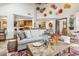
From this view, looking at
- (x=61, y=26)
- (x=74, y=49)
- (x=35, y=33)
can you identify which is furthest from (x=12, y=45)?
(x=74, y=49)

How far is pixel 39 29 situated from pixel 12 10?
0.65 m

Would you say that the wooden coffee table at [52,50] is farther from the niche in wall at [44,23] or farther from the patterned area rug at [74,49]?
the niche in wall at [44,23]

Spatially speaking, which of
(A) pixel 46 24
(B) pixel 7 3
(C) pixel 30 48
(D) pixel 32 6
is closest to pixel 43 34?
(A) pixel 46 24

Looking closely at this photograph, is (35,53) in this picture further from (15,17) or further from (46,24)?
(15,17)

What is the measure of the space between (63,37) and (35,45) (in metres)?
0.58

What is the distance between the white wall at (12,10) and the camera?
106 inches

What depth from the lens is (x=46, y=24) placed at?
2752 mm

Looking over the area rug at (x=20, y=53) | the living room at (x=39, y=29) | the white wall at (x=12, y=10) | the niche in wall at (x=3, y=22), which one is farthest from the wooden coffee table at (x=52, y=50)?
the niche in wall at (x=3, y=22)

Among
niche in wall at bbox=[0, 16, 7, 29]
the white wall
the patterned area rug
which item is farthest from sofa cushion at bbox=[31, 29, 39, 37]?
the patterned area rug

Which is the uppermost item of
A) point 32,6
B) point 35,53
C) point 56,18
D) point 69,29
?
point 32,6

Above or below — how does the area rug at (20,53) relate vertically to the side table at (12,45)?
below

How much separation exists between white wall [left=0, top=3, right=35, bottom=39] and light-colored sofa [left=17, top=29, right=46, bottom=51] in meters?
0.25

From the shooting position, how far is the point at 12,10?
2.70 metres

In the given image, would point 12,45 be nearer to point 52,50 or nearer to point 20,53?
point 20,53
